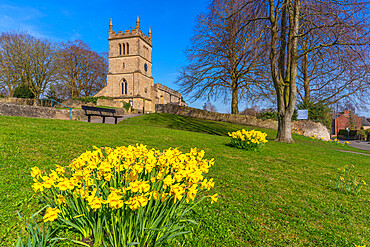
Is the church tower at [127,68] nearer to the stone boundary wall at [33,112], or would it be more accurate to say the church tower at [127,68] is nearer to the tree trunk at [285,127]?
the stone boundary wall at [33,112]

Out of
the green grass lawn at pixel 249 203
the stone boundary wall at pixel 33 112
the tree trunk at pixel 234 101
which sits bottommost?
the green grass lawn at pixel 249 203

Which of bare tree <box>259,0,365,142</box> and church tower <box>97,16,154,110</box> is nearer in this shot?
bare tree <box>259,0,365,142</box>

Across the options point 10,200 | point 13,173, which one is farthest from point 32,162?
point 10,200

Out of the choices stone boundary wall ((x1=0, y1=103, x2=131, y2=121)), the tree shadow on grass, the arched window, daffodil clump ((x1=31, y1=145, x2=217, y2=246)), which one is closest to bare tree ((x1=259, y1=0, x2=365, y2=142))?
the tree shadow on grass

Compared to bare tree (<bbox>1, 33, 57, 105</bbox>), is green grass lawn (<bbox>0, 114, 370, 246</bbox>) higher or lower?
lower

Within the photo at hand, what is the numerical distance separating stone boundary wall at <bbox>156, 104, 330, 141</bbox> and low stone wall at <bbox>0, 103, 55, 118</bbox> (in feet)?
38.6

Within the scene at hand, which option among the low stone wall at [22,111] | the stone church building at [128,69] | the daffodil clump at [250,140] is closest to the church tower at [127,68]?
the stone church building at [128,69]

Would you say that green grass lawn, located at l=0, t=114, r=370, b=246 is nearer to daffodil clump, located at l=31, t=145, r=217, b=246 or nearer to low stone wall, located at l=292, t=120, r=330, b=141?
daffodil clump, located at l=31, t=145, r=217, b=246

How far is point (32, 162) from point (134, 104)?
4092cm

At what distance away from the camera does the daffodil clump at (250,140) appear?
6.68m

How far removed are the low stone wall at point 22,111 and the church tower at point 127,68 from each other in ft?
105

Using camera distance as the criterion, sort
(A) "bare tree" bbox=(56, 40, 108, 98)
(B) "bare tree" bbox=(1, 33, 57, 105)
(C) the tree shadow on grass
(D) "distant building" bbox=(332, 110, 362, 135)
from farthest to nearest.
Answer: (D) "distant building" bbox=(332, 110, 362, 135) < (A) "bare tree" bbox=(56, 40, 108, 98) < (B) "bare tree" bbox=(1, 33, 57, 105) < (C) the tree shadow on grass

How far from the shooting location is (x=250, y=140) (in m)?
6.87

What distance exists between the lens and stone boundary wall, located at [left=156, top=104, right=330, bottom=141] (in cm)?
1862
